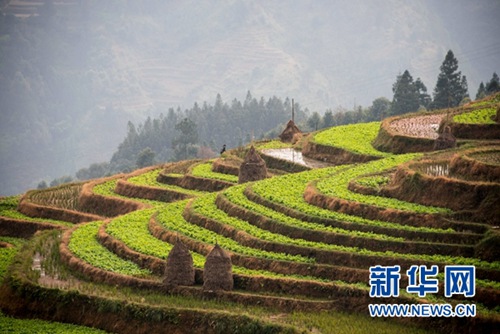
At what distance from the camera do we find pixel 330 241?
39.9 m

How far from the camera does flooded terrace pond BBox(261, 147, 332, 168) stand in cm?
6053

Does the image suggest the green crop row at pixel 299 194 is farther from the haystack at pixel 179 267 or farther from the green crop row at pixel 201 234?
the haystack at pixel 179 267

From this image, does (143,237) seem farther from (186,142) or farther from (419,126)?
(186,142)

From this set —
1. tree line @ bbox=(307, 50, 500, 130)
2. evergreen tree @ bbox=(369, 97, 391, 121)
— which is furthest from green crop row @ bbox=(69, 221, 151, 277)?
evergreen tree @ bbox=(369, 97, 391, 121)

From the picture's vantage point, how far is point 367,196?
44469 millimetres

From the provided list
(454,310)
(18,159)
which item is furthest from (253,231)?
(18,159)

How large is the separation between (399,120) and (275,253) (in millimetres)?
28612

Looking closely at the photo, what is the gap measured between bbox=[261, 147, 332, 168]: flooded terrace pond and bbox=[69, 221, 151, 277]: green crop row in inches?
604

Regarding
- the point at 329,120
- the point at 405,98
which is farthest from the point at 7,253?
the point at 329,120

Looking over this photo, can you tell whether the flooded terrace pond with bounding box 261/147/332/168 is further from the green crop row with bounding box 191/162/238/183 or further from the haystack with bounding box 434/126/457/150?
the haystack with bounding box 434/126/457/150

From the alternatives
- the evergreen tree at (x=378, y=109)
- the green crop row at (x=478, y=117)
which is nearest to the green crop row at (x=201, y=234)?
the green crop row at (x=478, y=117)

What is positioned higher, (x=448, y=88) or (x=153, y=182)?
(x=448, y=88)

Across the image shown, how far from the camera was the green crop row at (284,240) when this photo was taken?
3582 cm

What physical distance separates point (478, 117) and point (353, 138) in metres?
8.86
